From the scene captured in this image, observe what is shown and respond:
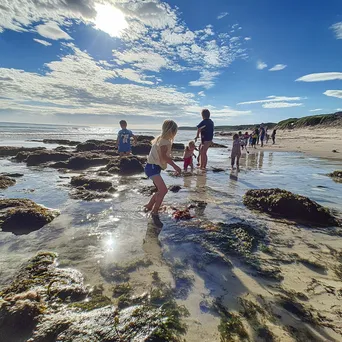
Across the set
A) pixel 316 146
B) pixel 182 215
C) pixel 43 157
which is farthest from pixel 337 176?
pixel 316 146

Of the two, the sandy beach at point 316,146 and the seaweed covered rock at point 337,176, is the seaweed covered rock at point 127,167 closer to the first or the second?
the seaweed covered rock at point 337,176

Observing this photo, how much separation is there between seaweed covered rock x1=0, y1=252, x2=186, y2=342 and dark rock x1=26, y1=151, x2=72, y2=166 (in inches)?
472

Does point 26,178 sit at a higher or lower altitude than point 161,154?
lower

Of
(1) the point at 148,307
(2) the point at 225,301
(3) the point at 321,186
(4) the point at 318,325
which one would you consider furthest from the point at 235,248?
(3) the point at 321,186

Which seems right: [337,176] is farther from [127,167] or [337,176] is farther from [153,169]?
[127,167]

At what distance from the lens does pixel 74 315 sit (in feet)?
Answer: 7.75

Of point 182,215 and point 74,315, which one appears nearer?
point 74,315

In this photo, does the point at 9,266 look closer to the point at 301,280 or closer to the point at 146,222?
the point at 146,222

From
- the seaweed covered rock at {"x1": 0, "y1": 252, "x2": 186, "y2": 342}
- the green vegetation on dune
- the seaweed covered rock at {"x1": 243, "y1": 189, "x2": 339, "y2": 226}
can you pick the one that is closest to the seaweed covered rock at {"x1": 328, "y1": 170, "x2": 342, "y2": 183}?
the seaweed covered rock at {"x1": 243, "y1": 189, "x2": 339, "y2": 226}

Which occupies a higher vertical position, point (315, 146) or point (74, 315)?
point (74, 315)

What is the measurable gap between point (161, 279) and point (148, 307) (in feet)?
1.65

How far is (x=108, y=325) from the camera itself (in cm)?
224

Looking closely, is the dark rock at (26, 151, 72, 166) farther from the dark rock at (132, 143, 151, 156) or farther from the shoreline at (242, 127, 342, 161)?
the shoreline at (242, 127, 342, 161)

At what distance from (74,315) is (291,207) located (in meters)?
4.63
